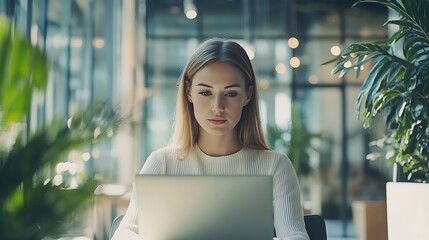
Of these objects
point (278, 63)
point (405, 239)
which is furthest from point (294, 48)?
point (405, 239)

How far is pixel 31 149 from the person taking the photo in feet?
3.09

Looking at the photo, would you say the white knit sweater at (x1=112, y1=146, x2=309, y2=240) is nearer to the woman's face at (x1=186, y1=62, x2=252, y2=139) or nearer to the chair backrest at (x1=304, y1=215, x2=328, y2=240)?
the chair backrest at (x1=304, y1=215, x2=328, y2=240)

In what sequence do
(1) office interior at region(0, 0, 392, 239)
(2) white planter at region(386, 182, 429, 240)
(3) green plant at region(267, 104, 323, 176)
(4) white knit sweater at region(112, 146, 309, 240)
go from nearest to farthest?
1. (4) white knit sweater at region(112, 146, 309, 240)
2. (2) white planter at region(386, 182, 429, 240)
3. (3) green plant at region(267, 104, 323, 176)
4. (1) office interior at region(0, 0, 392, 239)

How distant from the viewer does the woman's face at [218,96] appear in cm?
235

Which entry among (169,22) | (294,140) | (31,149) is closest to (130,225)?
(31,149)

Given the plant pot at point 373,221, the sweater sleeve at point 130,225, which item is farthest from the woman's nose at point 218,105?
the plant pot at point 373,221

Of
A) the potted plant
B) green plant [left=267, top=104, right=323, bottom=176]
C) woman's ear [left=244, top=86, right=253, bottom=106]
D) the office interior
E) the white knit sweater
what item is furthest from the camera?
the office interior

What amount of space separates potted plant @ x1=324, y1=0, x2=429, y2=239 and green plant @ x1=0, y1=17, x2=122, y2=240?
2381 mm

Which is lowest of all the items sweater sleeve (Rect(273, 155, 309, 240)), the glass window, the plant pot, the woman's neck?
the plant pot

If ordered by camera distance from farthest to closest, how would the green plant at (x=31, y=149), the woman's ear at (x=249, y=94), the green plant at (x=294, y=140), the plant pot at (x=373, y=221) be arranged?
1. the green plant at (x=294, y=140)
2. the plant pot at (x=373, y=221)
3. the woman's ear at (x=249, y=94)
4. the green plant at (x=31, y=149)

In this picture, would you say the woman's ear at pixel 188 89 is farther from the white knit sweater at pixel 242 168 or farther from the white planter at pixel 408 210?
the white planter at pixel 408 210

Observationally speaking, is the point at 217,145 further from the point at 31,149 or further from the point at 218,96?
the point at 31,149

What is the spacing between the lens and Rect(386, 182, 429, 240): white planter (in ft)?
9.75

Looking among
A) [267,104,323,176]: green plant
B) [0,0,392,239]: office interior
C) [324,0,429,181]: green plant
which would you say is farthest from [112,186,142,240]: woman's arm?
[0,0,392,239]: office interior
